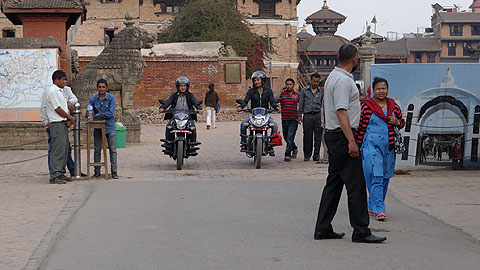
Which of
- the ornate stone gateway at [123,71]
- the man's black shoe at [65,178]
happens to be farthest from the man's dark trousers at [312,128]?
the ornate stone gateway at [123,71]

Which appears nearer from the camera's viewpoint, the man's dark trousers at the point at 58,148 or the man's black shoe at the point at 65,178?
the man's dark trousers at the point at 58,148

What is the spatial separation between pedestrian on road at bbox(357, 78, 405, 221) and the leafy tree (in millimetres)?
36886

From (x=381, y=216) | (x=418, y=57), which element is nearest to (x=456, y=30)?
(x=418, y=57)

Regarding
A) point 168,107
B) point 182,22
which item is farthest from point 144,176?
point 182,22

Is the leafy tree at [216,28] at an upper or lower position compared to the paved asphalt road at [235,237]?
upper

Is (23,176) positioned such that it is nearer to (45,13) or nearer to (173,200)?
A: (173,200)

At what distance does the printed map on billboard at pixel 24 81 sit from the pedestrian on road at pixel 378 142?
11.6 m

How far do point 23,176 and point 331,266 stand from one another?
328 inches

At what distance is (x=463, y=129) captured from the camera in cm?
1245

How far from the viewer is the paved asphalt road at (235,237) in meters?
6.11

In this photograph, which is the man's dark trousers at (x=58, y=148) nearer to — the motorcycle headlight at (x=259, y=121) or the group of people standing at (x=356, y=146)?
the motorcycle headlight at (x=259, y=121)

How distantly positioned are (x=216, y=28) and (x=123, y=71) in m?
25.5

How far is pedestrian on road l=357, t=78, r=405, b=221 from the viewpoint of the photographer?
831 centimetres

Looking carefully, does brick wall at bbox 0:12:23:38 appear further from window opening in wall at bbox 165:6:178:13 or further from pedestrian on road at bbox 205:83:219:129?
pedestrian on road at bbox 205:83:219:129
